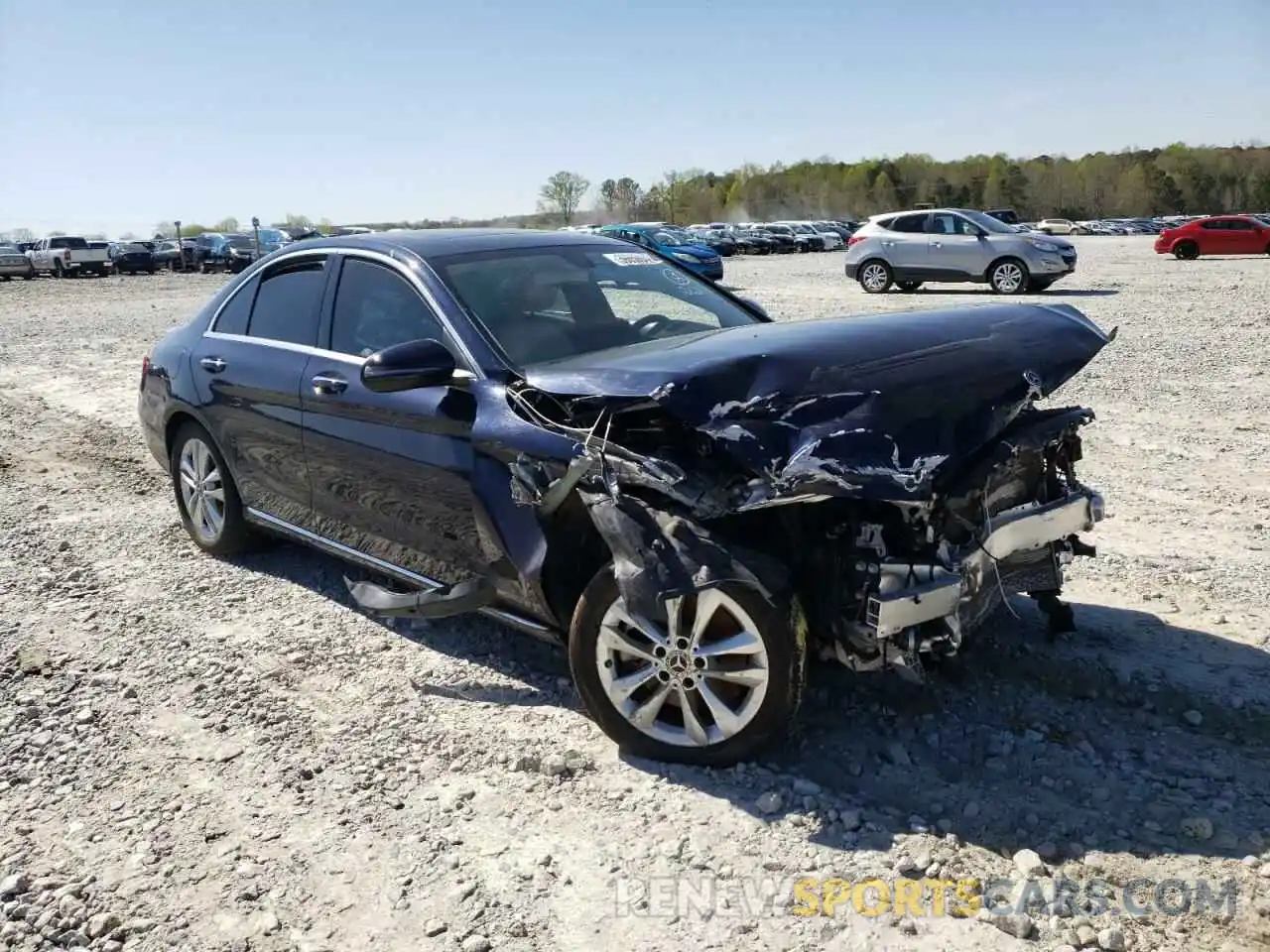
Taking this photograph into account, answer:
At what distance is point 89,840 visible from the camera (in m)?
3.25

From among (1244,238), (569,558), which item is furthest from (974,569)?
(1244,238)

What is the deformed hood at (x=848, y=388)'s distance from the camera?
10.1ft

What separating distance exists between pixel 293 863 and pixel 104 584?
9.88 feet

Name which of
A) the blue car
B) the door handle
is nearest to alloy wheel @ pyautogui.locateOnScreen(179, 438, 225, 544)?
the door handle

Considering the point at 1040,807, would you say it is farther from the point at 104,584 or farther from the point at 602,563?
the point at 104,584

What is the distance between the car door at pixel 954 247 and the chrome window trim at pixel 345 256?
17.0m

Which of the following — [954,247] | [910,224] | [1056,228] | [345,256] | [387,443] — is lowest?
[387,443]

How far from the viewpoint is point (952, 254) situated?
20.5 m

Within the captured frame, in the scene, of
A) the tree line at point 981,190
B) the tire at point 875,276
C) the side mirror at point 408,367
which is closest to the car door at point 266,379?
the side mirror at point 408,367

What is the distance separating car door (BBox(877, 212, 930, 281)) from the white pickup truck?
116 feet

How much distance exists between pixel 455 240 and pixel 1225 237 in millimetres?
32497

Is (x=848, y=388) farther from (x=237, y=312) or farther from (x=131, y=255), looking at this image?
(x=131, y=255)

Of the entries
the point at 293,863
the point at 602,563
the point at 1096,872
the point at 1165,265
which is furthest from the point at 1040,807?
the point at 1165,265

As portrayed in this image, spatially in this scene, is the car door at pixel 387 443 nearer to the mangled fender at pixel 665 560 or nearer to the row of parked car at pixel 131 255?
the mangled fender at pixel 665 560
